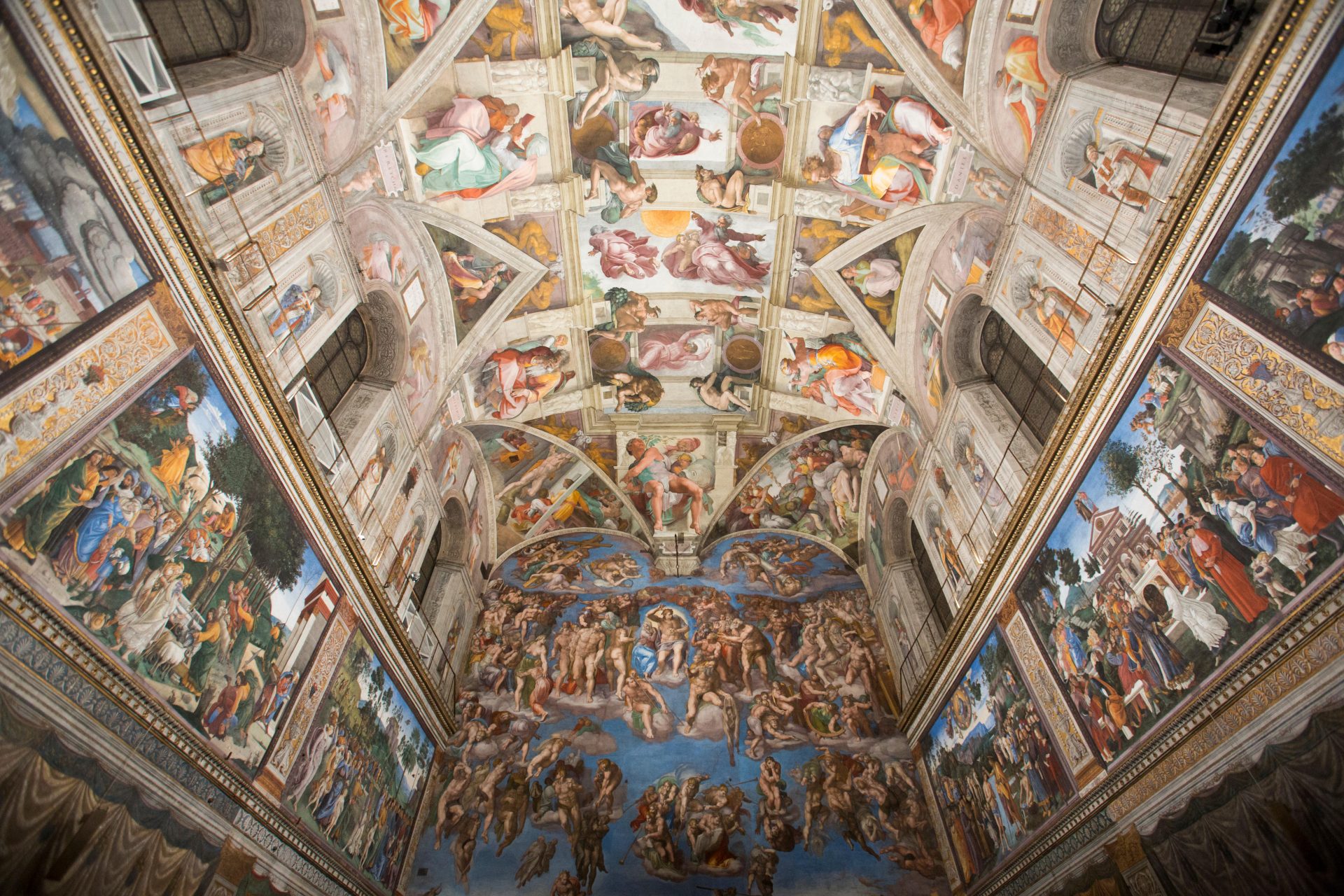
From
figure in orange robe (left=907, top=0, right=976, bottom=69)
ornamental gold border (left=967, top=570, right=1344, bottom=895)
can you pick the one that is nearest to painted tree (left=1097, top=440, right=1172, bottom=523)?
ornamental gold border (left=967, top=570, right=1344, bottom=895)

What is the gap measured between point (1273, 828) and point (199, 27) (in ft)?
37.3

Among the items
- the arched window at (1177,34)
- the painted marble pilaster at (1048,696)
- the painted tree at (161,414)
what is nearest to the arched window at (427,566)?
the painted tree at (161,414)

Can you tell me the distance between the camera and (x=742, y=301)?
14.0m

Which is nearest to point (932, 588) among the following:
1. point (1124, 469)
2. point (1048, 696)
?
point (1048, 696)

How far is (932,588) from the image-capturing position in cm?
1332

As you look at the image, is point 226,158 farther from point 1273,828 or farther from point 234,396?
point 1273,828

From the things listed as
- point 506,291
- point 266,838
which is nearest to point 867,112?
point 506,291

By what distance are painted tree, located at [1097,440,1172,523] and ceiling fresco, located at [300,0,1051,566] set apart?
3.26 meters

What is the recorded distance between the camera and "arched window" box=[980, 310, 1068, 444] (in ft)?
31.1

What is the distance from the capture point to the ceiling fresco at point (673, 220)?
9.35 meters

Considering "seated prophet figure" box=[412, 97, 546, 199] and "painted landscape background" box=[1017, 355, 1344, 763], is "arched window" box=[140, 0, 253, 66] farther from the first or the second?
"painted landscape background" box=[1017, 355, 1344, 763]

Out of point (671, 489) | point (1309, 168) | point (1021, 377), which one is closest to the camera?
point (1309, 168)

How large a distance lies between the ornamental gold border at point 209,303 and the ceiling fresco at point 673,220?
2.66 m

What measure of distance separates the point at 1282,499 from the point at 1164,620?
179 centimetres
